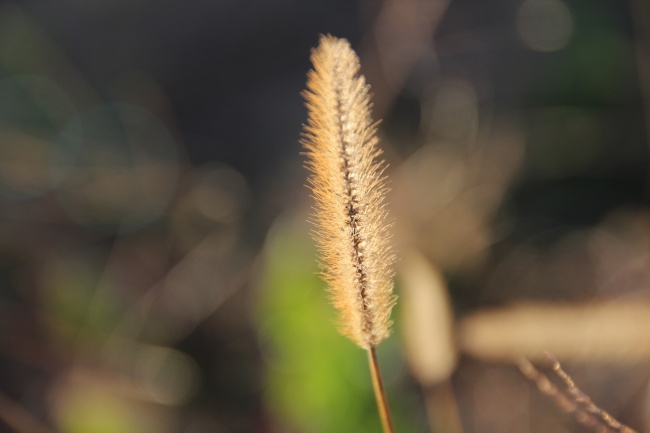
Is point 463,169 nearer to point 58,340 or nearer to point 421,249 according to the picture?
point 421,249

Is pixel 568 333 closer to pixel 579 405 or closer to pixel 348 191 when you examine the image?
pixel 579 405

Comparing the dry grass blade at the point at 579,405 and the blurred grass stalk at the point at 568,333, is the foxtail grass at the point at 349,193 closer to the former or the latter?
the dry grass blade at the point at 579,405

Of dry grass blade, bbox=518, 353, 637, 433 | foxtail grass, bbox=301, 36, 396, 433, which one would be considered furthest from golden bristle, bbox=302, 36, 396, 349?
dry grass blade, bbox=518, 353, 637, 433

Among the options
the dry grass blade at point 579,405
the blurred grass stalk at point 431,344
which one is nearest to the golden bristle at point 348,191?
the dry grass blade at point 579,405

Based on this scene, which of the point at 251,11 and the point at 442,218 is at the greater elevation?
the point at 251,11

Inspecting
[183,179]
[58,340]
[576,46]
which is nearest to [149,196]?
[183,179]

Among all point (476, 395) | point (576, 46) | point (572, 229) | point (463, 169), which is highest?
point (576, 46)

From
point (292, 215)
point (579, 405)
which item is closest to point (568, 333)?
point (579, 405)
